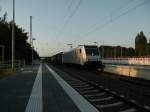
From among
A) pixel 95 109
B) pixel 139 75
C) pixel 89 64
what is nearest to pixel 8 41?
pixel 89 64

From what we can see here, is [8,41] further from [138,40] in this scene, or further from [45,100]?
[138,40]

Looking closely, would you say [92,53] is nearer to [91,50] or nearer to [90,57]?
[91,50]

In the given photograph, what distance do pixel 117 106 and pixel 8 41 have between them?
51.0 m

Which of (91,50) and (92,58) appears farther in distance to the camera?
(91,50)

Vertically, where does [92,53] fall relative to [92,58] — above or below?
above

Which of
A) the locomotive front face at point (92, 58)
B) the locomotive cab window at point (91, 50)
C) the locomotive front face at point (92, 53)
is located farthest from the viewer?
the locomotive cab window at point (91, 50)

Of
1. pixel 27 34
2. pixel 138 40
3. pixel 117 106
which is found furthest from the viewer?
pixel 138 40

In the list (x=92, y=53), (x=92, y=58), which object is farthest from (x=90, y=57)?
(x=92, y=53)

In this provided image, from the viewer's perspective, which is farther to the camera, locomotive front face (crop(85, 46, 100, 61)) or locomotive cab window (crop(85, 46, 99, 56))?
locomotive cab window (crop(85, 46, 99, 56))

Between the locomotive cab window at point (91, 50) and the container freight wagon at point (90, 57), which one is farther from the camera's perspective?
the locomotive cab window at point (91, 50)

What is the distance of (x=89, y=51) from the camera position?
136ft

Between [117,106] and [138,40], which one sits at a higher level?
[138,40]

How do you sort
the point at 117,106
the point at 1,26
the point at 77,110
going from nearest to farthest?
the point at 77,110 < the point at 117,106 < the point at 1,26

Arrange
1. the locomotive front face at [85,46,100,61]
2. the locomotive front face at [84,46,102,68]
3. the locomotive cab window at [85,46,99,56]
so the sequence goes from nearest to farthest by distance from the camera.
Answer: the locomotive front face at [84,46,102,68]
the locomotive front face at [85,46,100,61]
the locomotive cab window at [85,46,99,56]
